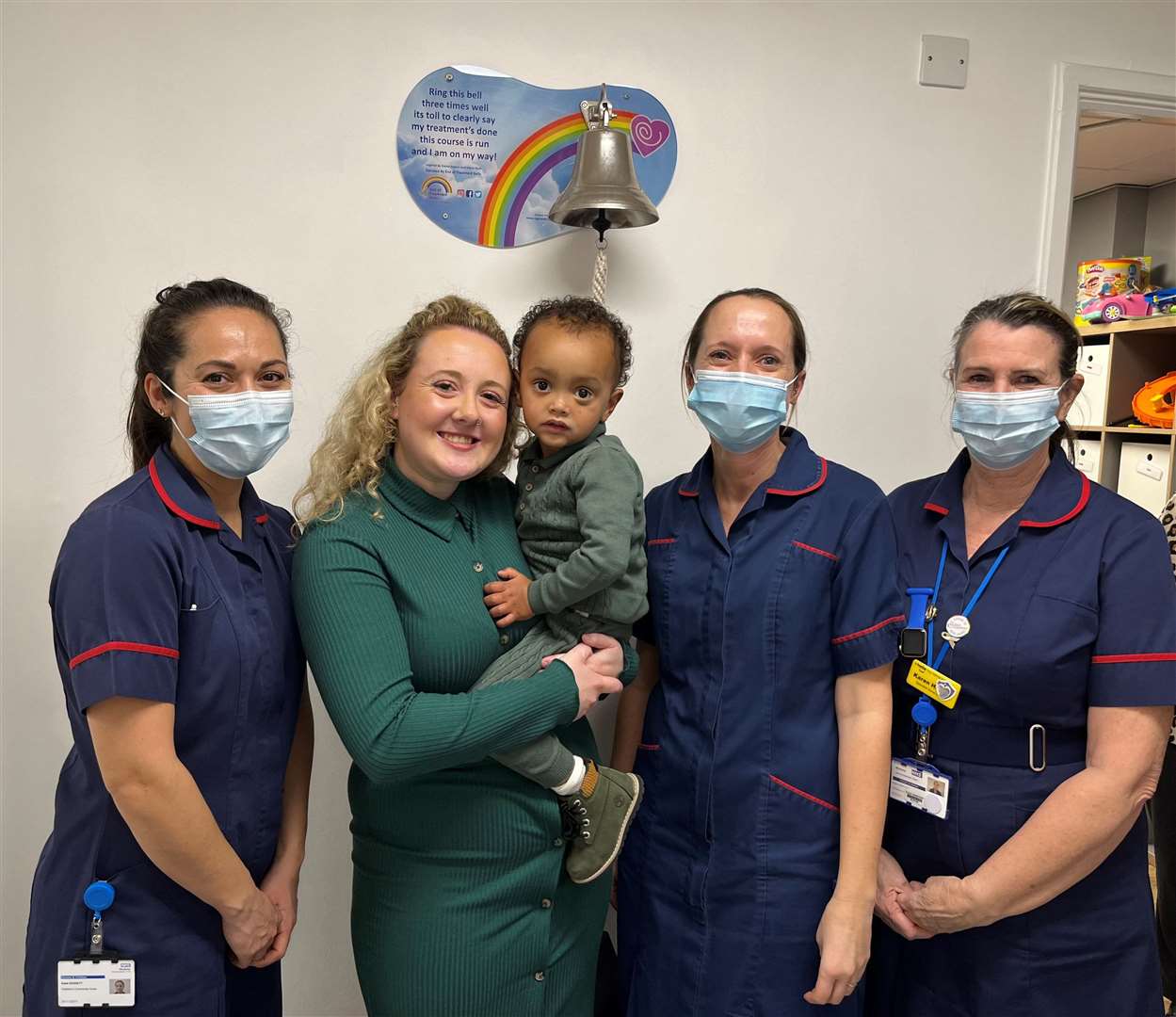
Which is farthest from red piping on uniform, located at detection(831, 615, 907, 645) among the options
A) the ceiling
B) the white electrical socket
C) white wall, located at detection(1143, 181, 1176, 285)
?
white wall, located at detection(1143, 181, 1176, 285)

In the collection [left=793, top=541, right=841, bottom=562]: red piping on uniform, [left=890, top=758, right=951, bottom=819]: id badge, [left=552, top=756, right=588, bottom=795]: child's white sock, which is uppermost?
[left=793, top=541, right=841, bottom=562]: red piping on uniform

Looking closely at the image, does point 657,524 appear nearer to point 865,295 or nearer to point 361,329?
point 361,329

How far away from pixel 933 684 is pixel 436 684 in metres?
0.86

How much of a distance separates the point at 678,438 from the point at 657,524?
53 centimetres

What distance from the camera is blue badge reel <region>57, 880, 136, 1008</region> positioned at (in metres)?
1.21


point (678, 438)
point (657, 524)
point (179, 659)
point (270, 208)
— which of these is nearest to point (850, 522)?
point (657, 524)

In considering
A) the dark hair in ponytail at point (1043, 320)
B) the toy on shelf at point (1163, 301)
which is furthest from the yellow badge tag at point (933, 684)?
the toy on shelf at point (1163, 301)

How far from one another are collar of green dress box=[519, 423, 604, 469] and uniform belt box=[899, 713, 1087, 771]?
32.3 inches

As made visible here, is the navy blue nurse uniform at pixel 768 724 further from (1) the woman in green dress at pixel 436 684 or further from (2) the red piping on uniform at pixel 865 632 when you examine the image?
(1) the woman in green dress at pixel 436 684

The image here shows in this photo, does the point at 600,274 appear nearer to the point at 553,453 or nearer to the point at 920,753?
the point at 553,453

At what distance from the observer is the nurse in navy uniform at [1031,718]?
144 centimetres

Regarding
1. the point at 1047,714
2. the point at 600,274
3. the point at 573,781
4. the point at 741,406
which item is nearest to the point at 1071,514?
the point at 1047,714

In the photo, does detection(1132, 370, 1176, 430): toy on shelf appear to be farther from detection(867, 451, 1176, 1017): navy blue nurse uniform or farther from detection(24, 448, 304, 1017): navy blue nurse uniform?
detection(24, 448, 304, 1017): navy blue nurse uniform

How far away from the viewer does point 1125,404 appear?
4.06m
